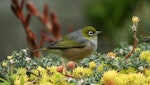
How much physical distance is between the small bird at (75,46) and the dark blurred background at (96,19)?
1.15m

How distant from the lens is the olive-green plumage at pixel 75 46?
209 inches

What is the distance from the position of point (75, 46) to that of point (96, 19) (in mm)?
3537

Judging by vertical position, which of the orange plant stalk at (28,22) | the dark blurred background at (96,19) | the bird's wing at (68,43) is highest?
the dark blurred background at (96,19)

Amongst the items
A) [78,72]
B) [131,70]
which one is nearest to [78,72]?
[78,72]

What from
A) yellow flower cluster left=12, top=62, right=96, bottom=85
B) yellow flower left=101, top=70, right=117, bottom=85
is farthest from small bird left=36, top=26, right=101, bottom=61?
yellow flower left=101, top=70, right=117, bottom=85

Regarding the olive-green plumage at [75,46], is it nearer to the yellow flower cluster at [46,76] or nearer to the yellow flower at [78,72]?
the yellow flower cluster at [46,76]

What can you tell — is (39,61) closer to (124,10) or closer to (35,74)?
(35,74)

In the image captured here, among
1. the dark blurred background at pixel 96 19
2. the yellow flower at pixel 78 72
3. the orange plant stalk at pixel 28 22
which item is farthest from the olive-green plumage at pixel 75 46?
the yellow flower at pixel 78 72

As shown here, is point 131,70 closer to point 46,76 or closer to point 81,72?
point 81,72

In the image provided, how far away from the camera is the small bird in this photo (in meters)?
5.30

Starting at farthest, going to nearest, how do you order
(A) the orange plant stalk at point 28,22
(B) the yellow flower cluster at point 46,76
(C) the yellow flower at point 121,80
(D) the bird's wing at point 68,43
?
(A) the orange plant stalk at point 28,22, (D) the bird's wing at point 68,43, (B) the yellow flower cluster at point 46,76, (C) the yellow flower at point 121,80

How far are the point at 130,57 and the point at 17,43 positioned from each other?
6.67 m

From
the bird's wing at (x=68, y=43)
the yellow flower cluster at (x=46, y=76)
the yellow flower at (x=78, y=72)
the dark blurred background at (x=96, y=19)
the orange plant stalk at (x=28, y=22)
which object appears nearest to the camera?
the yellow flower cluster at (x=46, y=76)

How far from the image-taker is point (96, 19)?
898 centimetres
